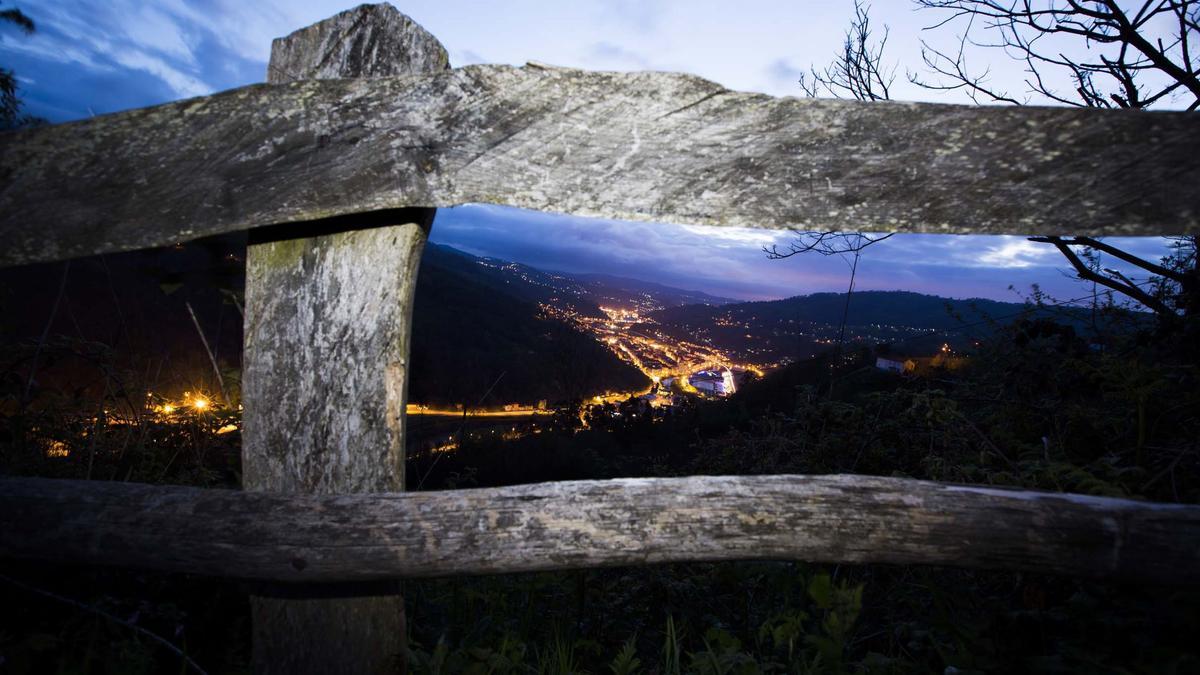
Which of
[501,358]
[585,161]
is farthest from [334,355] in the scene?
[501,358]

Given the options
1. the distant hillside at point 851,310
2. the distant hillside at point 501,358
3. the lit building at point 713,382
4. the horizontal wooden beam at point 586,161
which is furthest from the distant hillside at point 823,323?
the distant hillside at point 501,358

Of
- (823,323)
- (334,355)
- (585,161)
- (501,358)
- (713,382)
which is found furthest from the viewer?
(501,358)

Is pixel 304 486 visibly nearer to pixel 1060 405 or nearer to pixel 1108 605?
pixel 1108 605

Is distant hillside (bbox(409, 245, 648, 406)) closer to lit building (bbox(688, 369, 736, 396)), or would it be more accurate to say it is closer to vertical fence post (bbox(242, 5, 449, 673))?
lit building (bbox(688, 369, 736, 396))

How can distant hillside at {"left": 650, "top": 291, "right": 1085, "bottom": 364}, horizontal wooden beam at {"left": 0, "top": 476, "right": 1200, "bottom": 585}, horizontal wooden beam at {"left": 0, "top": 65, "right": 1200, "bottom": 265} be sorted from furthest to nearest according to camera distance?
1. distant hillside at {"left": 650, "top": 291, "right": 1085, "bottom": 364}
2. horizontal wooden beam at {"left": 0, "top": 476, "right": 1200, "bottom": 585}
3. horizontal wooden beam at {"left": 0, "top": 65, "right": 1200, "bottom": 265}

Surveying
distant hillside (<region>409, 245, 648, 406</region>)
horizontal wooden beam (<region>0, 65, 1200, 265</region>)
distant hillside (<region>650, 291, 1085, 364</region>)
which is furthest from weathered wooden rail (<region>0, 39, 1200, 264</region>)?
distant hillside (<region>409, 245, 648, 406</region>)

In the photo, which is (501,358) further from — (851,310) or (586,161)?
(586,161)

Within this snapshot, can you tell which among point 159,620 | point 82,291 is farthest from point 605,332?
point 159,620
